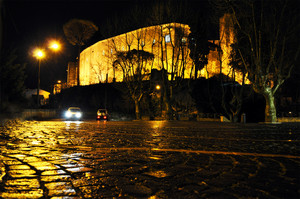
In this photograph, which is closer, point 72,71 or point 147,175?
point 147,175

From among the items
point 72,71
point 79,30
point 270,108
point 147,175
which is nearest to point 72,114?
point 270,108

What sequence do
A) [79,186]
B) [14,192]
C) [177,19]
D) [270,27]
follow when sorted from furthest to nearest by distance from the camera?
1. [177,19]
2. [270,27]
3. [79,186]
4. [14,192]

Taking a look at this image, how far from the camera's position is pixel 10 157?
17.5 ft

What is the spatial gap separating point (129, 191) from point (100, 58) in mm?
80330

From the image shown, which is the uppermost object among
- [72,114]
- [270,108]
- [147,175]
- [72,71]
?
[72,71]

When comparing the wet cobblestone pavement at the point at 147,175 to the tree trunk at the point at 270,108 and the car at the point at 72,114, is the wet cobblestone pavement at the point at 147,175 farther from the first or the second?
the car at the point at 72,114

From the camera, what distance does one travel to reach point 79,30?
3322 inches

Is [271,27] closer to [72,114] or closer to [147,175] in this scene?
[72,114]

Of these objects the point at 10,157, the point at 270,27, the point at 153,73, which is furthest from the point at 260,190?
→ the point at 153,73

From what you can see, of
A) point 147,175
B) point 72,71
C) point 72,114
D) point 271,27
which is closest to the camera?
point 147,175

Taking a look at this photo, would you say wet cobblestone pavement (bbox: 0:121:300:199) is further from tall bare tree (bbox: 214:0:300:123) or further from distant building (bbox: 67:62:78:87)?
distant building (bbox: 67:62:78:87)

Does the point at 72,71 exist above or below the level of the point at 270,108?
above

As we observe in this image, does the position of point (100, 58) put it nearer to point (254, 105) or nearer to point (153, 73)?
point (153, 73)

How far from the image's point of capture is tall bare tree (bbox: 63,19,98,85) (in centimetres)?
8169
